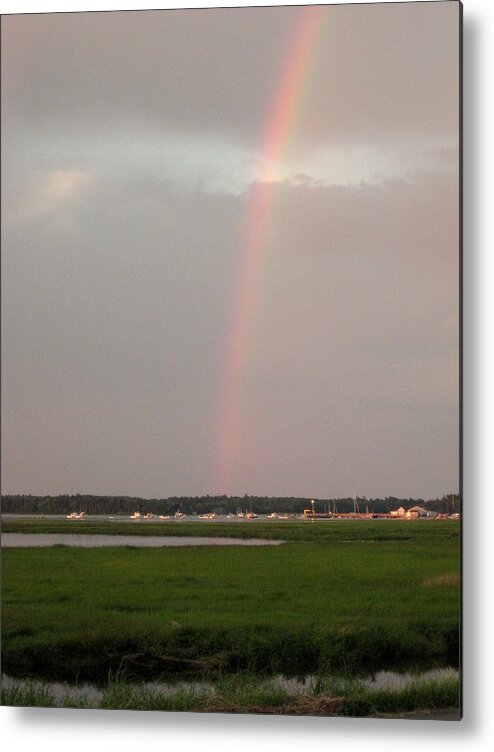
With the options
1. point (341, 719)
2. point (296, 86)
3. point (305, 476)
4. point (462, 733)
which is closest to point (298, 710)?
point (341, 719)

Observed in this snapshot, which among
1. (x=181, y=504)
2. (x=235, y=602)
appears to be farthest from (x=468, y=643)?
(x=181, y=504)

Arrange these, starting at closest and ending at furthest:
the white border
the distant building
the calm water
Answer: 1. the white border
2. the distant building
3. the calm water

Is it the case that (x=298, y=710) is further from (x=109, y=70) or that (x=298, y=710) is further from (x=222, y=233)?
(x=109, y=70)

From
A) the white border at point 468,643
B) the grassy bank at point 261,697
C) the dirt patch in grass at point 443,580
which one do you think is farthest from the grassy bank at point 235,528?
the grassy bank at point 261,697

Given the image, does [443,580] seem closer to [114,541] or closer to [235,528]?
[235,528]

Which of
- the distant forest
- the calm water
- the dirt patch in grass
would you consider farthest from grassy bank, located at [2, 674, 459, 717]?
the distant forest

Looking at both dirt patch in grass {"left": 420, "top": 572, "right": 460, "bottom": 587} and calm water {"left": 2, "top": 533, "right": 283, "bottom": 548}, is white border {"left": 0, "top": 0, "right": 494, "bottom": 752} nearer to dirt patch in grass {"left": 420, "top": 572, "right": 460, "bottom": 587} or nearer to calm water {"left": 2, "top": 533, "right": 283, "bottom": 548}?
dirt patch in grass {"left": 420, "top": 572, "right": 460, "bottom": 587}

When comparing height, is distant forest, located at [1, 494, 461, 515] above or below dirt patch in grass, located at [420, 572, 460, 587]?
above
